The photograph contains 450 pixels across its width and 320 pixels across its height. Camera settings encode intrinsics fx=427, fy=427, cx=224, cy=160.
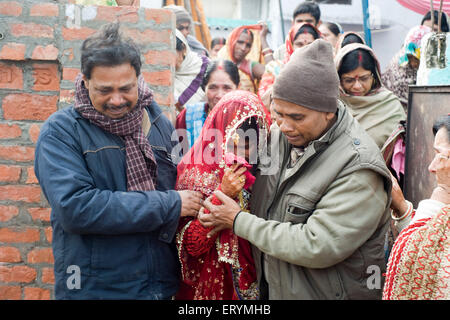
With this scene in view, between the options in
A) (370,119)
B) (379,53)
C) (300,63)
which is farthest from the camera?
(379,53)

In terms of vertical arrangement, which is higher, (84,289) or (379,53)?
(379,53)

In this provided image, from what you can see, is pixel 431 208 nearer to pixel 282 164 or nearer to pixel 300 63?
pixel 282 164

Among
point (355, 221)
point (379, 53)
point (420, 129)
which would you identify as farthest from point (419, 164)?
point (379, 53)

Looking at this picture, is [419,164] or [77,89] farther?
[419,164]

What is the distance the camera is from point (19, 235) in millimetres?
2793

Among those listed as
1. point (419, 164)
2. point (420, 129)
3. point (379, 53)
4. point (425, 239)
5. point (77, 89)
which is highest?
point (379, 53)

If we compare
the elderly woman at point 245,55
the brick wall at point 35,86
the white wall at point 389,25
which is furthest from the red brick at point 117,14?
the white wall at point 389,25

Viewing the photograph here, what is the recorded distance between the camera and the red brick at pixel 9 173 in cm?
274

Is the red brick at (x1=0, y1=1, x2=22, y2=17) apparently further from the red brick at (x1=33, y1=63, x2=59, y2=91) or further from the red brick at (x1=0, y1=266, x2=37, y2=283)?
the red brick at (x1=0, y1=266, x2=37, y2=283)

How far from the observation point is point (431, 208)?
5.51 ft

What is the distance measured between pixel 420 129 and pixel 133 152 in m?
1.62

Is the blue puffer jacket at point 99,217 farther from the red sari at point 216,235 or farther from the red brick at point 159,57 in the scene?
the red brick at point 159,57

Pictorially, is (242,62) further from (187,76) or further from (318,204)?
(318,204)

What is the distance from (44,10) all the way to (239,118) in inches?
60.8
